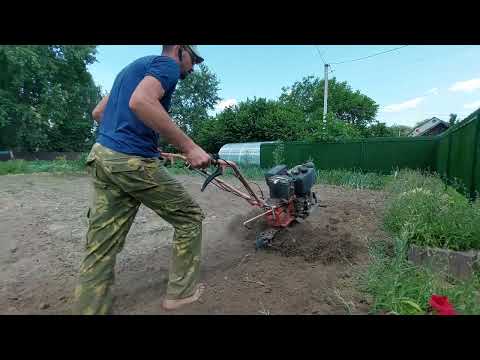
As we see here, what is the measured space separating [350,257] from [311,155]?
10.1 m

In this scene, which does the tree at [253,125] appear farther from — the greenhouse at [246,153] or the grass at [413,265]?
the grass at [413,265]

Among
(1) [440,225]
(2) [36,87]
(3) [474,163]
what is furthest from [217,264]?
(2) [36,87]

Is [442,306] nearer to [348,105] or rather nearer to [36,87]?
[36,87]

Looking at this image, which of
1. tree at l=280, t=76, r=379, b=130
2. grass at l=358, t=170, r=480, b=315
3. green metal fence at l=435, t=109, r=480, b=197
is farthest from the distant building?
grass at l=358, t=170, r=480, b=315

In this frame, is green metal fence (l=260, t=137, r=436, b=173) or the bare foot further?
green metal fence (l=260, t=137, r=436, b=173)

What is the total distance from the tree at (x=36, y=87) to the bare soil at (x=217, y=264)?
21431 millimetres

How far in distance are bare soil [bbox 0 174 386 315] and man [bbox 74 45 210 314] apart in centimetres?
42

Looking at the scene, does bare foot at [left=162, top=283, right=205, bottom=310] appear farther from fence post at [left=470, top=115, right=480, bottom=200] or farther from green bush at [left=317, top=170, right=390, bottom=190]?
green bush at [left=317, top=170, right=390, bottom=190]

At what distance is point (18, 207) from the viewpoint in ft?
17.1

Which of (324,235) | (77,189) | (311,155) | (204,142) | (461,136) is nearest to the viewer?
(324,235)

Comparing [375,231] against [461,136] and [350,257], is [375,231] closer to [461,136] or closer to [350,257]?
[350,257]

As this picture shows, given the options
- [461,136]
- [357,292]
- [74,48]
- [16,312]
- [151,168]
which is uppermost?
[74,48]

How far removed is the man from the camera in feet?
6.01

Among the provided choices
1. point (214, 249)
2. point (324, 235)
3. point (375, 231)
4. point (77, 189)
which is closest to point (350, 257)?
point (324, 235)
